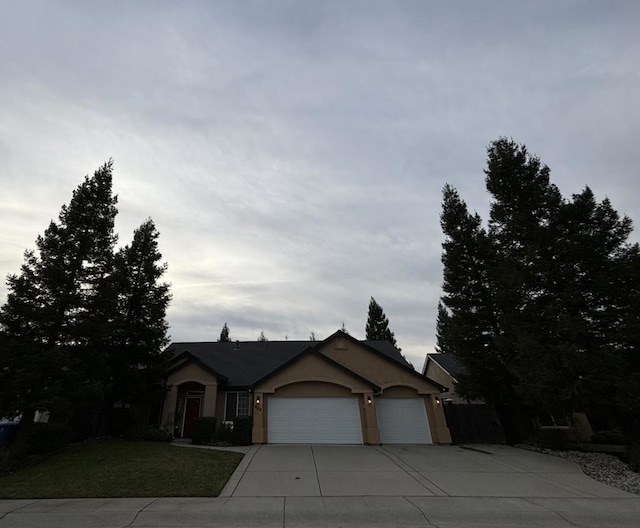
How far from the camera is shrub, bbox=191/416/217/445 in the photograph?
17.2 metres

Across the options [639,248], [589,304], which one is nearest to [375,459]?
[589,304]

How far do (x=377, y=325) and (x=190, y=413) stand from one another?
37678mm

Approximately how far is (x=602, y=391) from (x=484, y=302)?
817cm

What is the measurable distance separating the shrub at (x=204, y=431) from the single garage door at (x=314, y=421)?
2843mm

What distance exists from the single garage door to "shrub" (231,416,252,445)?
3.76 feet

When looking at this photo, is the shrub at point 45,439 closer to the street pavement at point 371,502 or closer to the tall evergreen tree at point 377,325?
the street pavement at point 371,502

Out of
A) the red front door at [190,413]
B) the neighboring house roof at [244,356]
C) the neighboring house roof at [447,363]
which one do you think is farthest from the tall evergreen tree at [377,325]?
the red front door at [190,413]

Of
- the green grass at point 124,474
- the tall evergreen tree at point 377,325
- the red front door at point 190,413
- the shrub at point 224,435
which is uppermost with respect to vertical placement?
the tall evergreen tree at point 377,325

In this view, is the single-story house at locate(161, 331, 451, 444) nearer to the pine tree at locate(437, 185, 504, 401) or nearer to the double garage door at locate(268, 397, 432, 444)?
the double garage door at locate(268, 397, 432, 444)

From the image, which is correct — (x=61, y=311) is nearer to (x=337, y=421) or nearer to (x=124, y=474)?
(x=124, y=474)

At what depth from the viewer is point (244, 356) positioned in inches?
993

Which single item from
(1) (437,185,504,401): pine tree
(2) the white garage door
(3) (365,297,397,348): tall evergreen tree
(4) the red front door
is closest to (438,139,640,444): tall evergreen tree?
(1) (437,185,504,401): pine tree

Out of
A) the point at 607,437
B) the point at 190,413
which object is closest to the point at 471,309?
the point at 607,437

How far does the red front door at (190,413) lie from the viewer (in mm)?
20375
